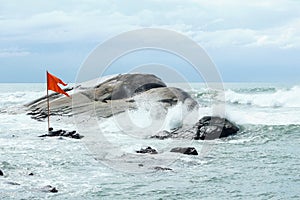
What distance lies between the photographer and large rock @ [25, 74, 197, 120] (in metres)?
30.1

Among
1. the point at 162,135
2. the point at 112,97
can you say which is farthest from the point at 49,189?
the point at 112,97

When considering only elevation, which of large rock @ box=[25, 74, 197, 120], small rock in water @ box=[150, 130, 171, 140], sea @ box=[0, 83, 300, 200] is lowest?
sea @ box=[0, 83, 300, 200]

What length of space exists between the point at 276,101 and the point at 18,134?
3188 centimetres

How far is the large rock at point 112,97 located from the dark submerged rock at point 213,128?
3316mm

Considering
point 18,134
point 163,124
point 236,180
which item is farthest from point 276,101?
point 236,180

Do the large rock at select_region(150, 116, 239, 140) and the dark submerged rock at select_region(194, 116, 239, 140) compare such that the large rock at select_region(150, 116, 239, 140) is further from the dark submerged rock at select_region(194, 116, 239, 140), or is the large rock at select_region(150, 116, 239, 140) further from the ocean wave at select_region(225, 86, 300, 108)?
the ocean wave at select_region(225, 86, 300, 108)

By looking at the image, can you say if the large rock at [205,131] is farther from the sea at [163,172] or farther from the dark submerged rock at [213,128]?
the sea at [163,172]

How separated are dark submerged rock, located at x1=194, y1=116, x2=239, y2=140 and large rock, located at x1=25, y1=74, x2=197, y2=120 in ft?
10.9

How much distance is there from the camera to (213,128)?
2352cm

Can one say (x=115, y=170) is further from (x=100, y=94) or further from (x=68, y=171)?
(x=100, y=94)

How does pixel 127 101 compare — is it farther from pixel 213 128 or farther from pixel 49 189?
pixel 49 189

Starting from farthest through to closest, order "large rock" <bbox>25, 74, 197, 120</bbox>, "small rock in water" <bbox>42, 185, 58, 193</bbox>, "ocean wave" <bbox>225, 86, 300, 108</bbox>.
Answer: "ocean wave" <bbox>225, 86, 300, 108</bbox>
"large rock" <bbox>25, 74, 197, 120</bbox>
"small rock in water" <bbox>42, 185, 58, 193</bbox>

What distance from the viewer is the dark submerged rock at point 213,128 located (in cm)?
2294

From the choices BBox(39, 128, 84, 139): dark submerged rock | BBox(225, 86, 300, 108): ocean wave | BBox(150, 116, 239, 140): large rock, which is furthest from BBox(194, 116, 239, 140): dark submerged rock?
BBox(225, 86, 300, 108): ocean wave
